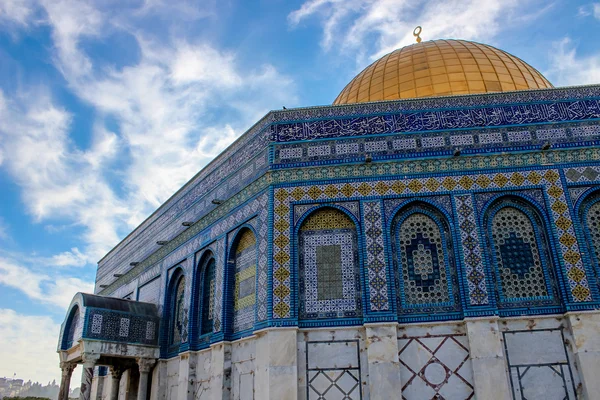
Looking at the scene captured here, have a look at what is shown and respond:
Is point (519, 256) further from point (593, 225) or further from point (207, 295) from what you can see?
point (207, 295)

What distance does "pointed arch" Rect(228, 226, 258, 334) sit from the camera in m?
11.0

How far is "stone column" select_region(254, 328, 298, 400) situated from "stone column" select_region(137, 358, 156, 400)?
15.8 ft

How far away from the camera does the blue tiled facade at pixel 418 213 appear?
383 inches

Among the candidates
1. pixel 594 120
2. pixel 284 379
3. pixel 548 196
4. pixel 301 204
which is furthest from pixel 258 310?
pixel 594 120

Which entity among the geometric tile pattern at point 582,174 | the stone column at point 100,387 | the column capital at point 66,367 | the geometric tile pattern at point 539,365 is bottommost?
the geometric tile pattern at point 539,365

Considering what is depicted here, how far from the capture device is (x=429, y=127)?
11.0m

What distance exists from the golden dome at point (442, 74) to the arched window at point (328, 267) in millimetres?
4823

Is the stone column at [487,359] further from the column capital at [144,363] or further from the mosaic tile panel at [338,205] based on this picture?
the column capital at [144,363]

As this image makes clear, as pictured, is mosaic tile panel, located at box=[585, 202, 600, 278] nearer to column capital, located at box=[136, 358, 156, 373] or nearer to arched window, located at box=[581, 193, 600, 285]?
arched window, located at box=[581, 193, 600, 285]

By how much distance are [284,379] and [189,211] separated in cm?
629

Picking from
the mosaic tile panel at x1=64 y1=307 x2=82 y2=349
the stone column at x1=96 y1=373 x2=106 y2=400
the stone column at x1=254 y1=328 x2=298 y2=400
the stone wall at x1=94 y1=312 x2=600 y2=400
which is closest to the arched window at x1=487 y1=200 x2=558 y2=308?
the stone wall at x1=94 y1=312 x2=600 y2=400

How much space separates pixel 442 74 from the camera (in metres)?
13.8

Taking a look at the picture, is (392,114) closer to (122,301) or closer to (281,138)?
(281,138)

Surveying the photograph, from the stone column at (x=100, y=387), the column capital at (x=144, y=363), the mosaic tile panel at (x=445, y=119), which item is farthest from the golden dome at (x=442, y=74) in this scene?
the stone column at (x=100, y=387)
